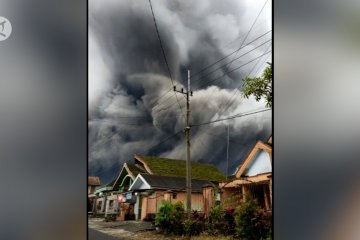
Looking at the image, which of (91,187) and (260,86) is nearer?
(91,187)

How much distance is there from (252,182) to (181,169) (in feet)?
1.25

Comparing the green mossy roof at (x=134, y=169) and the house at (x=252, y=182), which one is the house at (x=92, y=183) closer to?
the green mossy roof at (x=134, y=169)

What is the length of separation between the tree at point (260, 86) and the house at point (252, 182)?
0.25 m

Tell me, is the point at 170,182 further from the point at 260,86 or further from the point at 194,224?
the point at 260,86

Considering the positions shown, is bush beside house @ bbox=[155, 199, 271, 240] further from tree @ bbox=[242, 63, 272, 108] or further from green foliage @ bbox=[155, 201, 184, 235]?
tree @ bbox=[242, 63, 272, 108]

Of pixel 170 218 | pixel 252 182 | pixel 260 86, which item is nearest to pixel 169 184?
pixel 170 218

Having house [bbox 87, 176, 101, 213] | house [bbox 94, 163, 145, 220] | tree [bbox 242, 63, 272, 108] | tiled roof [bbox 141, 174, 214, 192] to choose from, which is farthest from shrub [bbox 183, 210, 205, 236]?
tree [bbox 242, 63, 272, 108]

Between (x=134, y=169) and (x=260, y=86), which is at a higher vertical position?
(x=260, y=86)

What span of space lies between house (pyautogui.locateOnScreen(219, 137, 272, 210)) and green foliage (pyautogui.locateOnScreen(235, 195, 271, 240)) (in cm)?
3

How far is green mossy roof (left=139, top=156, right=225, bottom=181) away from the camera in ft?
6.81

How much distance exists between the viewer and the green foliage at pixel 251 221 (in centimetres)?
211

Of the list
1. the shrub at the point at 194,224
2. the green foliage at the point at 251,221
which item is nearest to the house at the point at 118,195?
the shrub at the point at 194,224

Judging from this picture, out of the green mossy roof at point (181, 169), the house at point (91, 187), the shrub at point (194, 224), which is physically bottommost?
the shrub at point (194, 224)

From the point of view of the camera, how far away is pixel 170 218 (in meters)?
2.09
